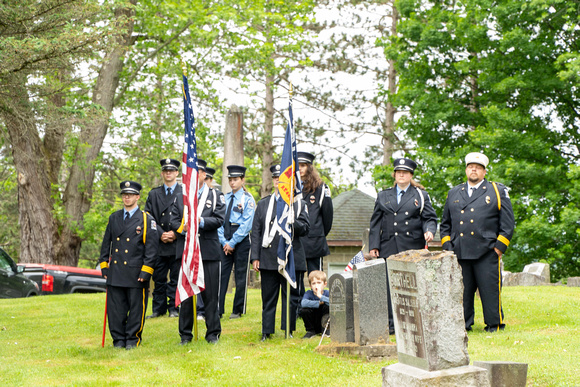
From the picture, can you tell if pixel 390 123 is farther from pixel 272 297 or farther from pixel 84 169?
pixel 272 297

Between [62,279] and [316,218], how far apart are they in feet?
34.5

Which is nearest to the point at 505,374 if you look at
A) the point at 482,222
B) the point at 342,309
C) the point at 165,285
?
the point at 342,309

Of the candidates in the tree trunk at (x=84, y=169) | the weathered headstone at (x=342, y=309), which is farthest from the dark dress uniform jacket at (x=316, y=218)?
the tree trunk at (x=84, y=169)

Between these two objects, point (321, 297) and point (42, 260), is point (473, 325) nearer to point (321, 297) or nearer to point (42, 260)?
point (321, 297)

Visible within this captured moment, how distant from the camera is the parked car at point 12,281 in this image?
16078mm

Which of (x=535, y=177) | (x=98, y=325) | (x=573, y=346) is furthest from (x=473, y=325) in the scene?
(x=535, y=177)

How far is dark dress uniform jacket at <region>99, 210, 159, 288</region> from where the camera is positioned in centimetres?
881

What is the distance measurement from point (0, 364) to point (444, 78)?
2138 centimetres

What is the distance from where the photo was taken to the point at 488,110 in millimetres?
22141

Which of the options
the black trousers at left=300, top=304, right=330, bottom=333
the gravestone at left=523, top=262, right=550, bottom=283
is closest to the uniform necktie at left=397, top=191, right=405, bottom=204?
the black trousers at left=300, top=304, right=330, bottom=333

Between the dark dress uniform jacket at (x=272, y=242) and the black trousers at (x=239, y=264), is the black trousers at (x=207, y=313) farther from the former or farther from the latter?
the black trousers at (x=239, y=264)

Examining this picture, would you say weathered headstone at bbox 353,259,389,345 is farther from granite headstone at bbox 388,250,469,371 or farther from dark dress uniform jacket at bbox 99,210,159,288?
dark dress uniform jacket at bbox 99,210,159,288

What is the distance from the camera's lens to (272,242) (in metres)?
8.95

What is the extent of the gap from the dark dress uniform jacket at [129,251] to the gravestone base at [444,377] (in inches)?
171
